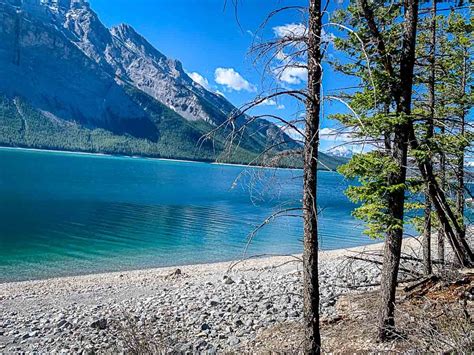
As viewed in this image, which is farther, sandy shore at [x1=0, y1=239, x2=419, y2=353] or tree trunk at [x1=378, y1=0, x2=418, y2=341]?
sandy shore at [x1=0, y1=239, x2=419, y2=353]

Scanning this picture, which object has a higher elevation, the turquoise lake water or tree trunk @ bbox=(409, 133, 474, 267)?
tree trunk @ bbox=(409, 133, 474, 267)

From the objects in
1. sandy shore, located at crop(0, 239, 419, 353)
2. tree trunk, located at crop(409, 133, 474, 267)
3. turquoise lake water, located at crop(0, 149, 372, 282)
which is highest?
tree trunk, located at crop(409, 133, 474, 267)

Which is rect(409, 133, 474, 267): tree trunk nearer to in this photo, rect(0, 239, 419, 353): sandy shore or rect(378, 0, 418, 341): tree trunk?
rect(378, 0, 418, 341): tree trunk

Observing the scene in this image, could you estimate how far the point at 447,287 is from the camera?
9266mm

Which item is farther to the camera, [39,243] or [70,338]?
[39,243]

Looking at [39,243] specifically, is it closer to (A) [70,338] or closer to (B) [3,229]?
(B) [3,229]

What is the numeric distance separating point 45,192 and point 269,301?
5697cm

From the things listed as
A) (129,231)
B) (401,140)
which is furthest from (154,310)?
(129,231)

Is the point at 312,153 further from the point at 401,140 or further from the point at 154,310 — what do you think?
the point at 154,310

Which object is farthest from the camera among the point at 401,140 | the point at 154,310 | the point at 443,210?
the point at 154,310

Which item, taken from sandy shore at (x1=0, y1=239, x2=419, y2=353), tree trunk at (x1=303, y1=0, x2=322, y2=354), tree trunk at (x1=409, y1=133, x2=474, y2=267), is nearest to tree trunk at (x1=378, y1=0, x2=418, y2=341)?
tree trunk at (x1=409, y1=133, x2=474, y2=267)

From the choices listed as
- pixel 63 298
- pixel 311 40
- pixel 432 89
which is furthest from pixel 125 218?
pixel 311 40

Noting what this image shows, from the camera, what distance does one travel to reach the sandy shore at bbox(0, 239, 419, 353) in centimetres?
1004

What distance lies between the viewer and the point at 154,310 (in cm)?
1339
